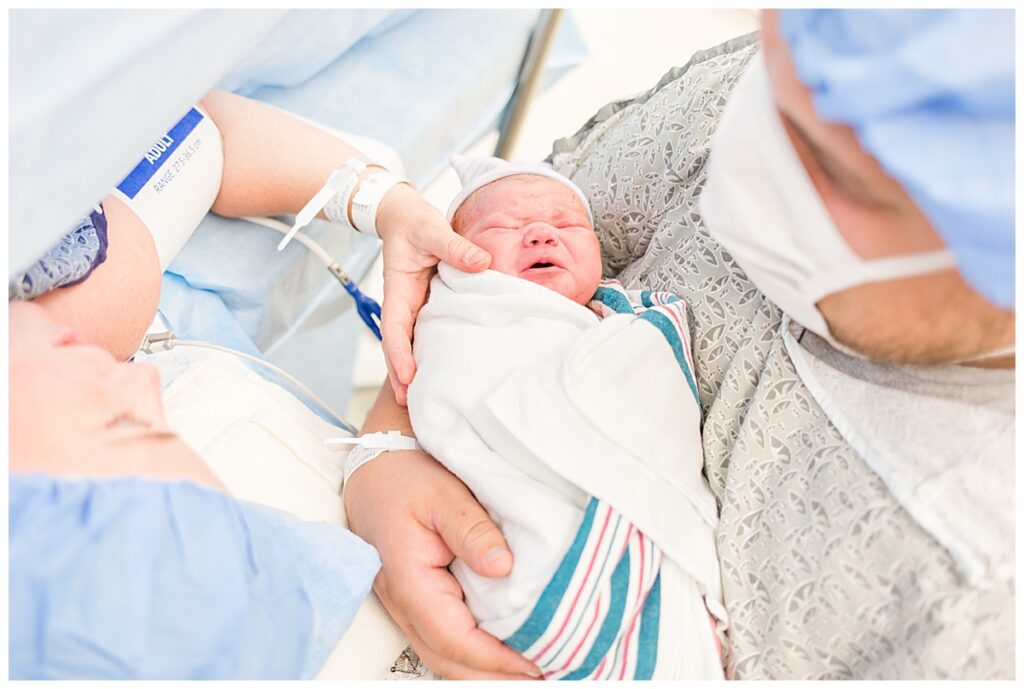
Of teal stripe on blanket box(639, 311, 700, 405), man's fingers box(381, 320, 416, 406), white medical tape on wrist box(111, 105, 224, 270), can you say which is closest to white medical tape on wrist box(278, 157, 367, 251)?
white medical tape on wrist box(111, 105, 224, 270)

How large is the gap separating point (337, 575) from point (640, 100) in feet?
2.64

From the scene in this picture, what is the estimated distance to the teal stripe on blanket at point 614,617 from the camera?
742 millimetres

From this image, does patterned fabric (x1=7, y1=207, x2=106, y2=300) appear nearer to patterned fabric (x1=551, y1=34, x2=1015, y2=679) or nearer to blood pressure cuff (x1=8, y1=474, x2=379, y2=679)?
blood pressure cuff (x1=8, y1=474, x2=379, y2=679)

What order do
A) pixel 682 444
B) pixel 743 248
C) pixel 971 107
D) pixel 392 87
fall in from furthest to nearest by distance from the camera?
pixel 392 87 < pixel 682 444 < pixel 743 248 < pixel 971 107

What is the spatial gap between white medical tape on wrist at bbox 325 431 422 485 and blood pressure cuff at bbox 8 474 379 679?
0.95 feet

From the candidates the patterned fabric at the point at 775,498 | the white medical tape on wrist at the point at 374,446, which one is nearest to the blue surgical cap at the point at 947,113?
the patterned fabric at the point at 775,498

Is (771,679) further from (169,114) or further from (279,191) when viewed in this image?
(279,191)

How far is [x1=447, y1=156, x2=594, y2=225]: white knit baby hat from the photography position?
1135 millimetres

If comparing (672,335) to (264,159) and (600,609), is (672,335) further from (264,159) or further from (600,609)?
(264,159)

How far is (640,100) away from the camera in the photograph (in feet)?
3.98

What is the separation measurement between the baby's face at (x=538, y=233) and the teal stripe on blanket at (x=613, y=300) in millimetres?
17

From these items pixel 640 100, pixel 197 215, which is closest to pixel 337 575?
pixel 197 215

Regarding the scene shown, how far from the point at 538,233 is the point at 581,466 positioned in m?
0.35

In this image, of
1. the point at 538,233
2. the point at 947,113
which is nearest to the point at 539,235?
the point at 538,233
